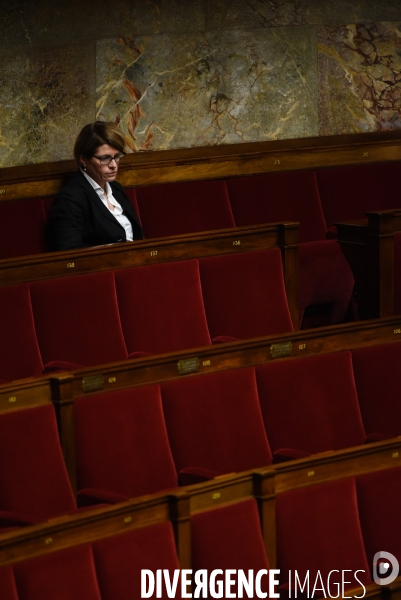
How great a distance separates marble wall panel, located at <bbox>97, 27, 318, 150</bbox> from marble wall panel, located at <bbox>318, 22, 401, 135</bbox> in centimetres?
1

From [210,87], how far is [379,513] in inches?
18.4

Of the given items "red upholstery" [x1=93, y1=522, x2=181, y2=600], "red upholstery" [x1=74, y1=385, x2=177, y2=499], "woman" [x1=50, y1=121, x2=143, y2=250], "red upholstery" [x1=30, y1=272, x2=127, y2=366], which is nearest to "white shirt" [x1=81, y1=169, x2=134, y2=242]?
"woman" [x1=50, y1=121, x2=143, y2=250]

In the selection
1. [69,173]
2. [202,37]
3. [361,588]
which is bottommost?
[361,588]

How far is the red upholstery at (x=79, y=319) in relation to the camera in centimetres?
66

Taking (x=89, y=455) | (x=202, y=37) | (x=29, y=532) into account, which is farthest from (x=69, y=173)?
(x=29, y=532)

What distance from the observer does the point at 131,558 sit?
48 centimetres

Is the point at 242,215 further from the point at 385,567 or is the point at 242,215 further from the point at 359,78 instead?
the point at 385,567

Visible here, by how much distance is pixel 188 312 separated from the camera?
2.27 ft

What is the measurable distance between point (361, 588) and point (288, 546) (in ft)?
0.12

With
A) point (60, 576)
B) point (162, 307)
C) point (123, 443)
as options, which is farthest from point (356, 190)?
point (60, 576)

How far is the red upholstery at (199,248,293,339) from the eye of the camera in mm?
704

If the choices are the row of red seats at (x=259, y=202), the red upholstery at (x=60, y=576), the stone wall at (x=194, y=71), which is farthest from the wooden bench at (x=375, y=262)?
the red upholstery at (x=60, y=576)

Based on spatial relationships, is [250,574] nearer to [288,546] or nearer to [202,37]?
[288,546]

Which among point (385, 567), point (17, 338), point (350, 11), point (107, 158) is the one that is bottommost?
point (385, 567)
